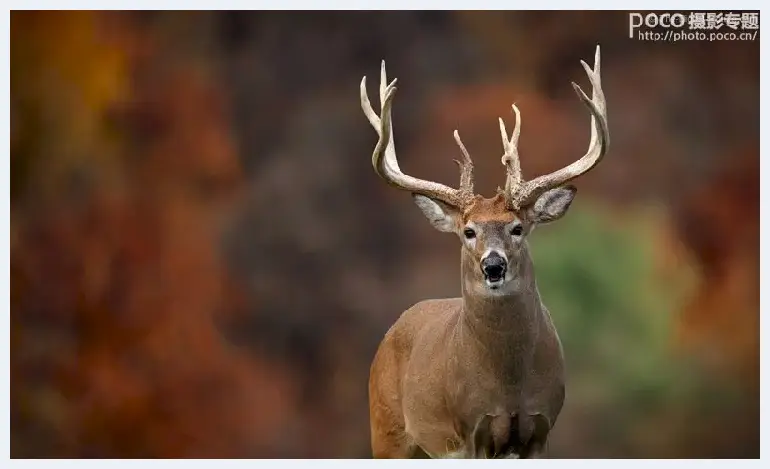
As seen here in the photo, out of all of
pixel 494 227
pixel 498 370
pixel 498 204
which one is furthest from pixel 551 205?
pixel 498 370

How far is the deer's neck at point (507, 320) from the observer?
775 cm

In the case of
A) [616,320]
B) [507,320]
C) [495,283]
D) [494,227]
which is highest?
[494,227]

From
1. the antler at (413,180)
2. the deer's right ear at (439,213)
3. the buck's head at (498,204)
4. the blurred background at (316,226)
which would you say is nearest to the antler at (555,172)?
the buck's head at (498,204)

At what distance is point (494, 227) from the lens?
7.72 meters

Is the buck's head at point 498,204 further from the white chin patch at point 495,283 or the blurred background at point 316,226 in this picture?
the blurred background at point 316,226

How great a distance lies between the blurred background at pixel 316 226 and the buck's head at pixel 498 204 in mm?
5667

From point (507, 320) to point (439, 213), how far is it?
0.65m

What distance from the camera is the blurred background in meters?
13.7

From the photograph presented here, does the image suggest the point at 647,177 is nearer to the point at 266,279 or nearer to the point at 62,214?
the point at 266,279

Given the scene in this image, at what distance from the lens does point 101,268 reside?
544 inches

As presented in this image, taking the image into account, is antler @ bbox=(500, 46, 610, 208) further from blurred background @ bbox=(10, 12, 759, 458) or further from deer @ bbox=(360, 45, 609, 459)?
blurred background @ bbox=(10, 12, 759, 458)

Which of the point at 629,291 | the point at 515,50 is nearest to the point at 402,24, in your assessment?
the point at 515,50

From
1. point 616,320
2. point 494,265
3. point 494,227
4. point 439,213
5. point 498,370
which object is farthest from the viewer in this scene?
point 616,320

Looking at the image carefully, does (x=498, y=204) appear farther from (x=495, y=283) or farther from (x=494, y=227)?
(x=495, y=283)
